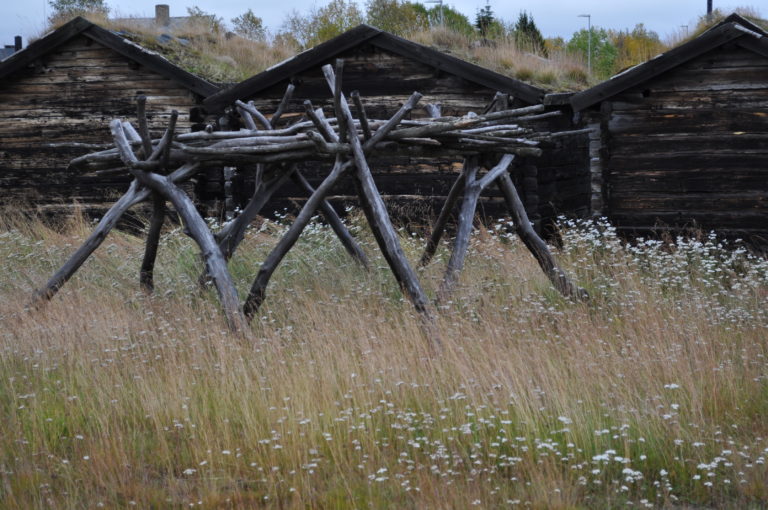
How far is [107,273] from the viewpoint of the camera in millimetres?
10055

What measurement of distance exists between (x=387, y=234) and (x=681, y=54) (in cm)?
711

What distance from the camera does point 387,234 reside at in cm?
718

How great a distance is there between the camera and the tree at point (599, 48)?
34875mm

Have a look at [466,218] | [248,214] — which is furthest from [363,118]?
[248,214]

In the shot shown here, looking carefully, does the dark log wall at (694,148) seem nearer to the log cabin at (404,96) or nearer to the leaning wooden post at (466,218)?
the log cabin at (404,96)

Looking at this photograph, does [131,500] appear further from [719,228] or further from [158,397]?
[719,228]

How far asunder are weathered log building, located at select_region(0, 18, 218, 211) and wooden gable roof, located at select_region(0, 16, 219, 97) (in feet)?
0.05

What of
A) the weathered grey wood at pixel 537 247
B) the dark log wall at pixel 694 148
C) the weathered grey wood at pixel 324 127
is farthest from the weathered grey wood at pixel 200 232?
the dark log wall at pixel 694 148

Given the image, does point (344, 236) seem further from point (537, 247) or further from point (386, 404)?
point (386, 404)

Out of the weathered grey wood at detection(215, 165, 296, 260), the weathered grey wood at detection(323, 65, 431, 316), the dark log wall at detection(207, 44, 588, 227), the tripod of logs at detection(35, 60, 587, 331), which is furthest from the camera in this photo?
the dark log wall at detection(207, 44, 588, 227)

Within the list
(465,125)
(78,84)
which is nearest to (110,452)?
(465,125)

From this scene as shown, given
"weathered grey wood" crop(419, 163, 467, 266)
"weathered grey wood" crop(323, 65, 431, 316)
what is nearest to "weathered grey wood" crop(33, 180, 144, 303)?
"weathered grey wood" crop(323, 65, 431, 316)

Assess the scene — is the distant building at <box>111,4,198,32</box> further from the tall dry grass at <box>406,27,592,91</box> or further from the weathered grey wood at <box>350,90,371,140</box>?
the weathered grey wood at <box>350,90,371,140</box>

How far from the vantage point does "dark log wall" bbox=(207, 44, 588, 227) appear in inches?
555
